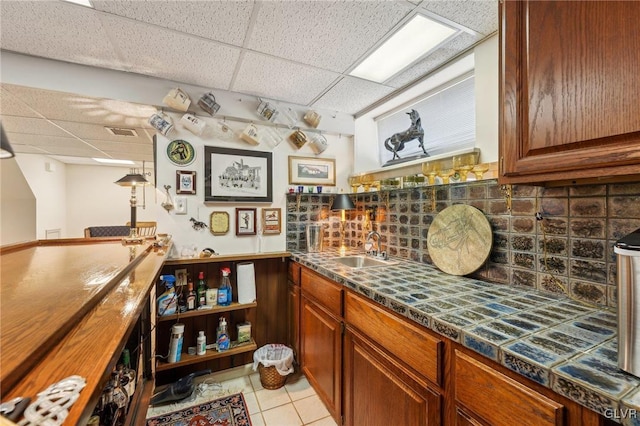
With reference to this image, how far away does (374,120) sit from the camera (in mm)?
2520

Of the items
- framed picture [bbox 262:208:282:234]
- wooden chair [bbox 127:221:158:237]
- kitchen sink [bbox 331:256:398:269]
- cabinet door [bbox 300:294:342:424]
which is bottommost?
cabinet door [bbox 300:294:342:424]

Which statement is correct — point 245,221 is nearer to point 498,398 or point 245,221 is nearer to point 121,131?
point 498,398

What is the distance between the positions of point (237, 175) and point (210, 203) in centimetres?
31

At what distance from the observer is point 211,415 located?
67.0 inches

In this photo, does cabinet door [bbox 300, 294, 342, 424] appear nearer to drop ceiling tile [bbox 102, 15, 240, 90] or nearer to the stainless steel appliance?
the stainless steel appliance

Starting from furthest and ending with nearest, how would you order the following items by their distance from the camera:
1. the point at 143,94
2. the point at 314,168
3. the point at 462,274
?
the point at 314,168 < the point at 143,94 < the point at 462,274

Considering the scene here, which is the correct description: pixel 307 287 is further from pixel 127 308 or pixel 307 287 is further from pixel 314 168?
pixel 127 308

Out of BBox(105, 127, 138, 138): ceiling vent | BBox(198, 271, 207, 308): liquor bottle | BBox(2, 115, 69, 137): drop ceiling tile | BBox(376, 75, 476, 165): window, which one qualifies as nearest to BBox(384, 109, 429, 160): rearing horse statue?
BBox(376, 75, 476, 165): window

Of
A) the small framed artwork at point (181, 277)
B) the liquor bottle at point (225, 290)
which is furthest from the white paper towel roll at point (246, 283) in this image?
the small framed artwork at point (181, 277)

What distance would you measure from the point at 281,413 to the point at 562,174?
195cm

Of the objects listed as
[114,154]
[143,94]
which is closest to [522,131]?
[143,94]

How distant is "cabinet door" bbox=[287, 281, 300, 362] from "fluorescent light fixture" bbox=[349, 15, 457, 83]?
165cm

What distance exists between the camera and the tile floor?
1677mm

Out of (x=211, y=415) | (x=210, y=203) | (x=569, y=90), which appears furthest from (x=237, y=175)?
(x=569, y=90)
